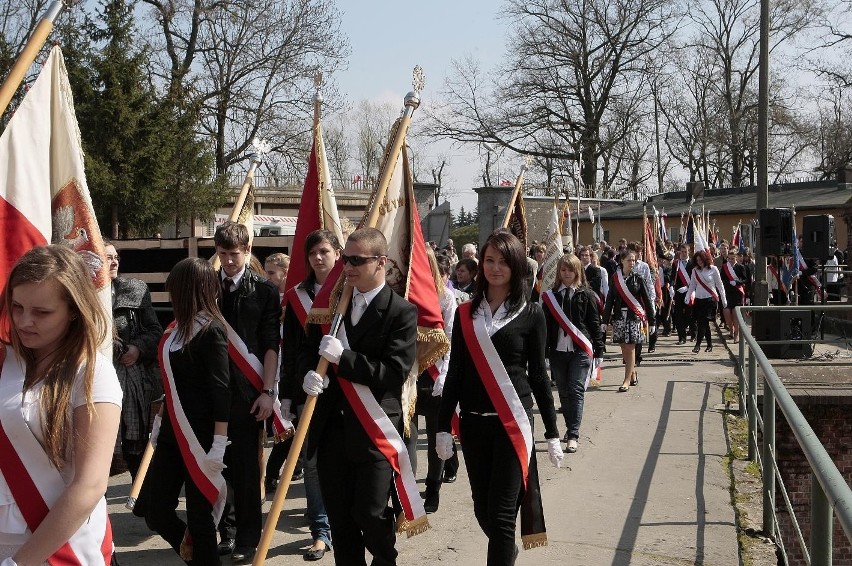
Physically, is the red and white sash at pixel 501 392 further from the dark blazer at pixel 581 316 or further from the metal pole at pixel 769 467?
the dark blazer at pixel 581 316

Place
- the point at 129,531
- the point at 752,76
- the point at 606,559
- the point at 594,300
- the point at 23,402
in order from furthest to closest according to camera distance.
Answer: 1. the point at 752,76
2. the point at 594,300
3. the point at 129,531
4. the point at 606,559
5. the point at 23,402

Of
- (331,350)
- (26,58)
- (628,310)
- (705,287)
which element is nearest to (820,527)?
(331,350)

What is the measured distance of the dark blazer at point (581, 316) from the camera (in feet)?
31.8

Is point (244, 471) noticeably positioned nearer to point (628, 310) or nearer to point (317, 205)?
point (317, 205)

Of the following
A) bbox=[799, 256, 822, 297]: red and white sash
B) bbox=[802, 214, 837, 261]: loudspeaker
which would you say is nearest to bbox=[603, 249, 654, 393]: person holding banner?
bbox=[802, 214, 837, 261]: loudspeaker

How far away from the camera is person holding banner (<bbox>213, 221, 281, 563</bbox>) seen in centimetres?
591

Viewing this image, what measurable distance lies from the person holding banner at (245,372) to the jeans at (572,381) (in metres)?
4.01

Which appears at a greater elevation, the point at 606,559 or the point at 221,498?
the point at 221,498

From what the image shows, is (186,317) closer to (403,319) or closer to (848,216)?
(403,319)

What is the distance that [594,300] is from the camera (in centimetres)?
991

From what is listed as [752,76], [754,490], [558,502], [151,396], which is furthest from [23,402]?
[752,76]

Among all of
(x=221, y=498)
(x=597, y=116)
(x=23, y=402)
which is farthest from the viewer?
(x=597, y=116)

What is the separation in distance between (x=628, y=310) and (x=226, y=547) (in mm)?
8627

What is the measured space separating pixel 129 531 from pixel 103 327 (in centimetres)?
413
